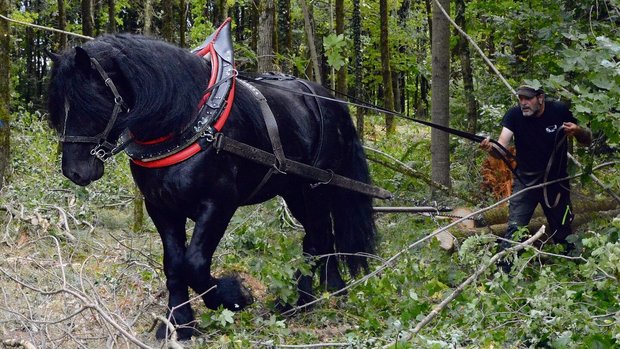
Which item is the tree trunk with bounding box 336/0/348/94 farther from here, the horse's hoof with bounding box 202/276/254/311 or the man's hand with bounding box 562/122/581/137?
the horse's hoof with bounding box 202/276/254/311

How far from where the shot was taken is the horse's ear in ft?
18.4

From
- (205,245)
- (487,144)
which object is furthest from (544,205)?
(205,245)

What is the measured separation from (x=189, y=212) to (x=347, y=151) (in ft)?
6.91

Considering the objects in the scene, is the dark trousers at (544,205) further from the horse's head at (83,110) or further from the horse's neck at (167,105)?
the horse's head at (83,110)

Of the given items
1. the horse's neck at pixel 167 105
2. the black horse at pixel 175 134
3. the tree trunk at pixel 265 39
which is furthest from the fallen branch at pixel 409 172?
the horse's neck at pixel 167 105

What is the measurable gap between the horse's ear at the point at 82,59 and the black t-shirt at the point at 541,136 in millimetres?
3837

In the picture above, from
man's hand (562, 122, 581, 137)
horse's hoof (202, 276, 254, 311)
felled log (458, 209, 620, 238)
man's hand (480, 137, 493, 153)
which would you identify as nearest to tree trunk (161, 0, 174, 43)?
felled log (458, 209, 620, 238)

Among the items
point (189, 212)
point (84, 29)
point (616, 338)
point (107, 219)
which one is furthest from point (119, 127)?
point (84, 29)

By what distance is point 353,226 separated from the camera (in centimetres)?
777

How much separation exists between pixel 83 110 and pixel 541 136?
13.0 ft

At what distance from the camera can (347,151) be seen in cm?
796

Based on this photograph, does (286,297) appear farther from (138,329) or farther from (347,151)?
(347,151)

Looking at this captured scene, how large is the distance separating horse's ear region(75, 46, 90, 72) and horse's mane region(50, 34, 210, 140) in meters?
0.05

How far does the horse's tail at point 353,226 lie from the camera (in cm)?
778
